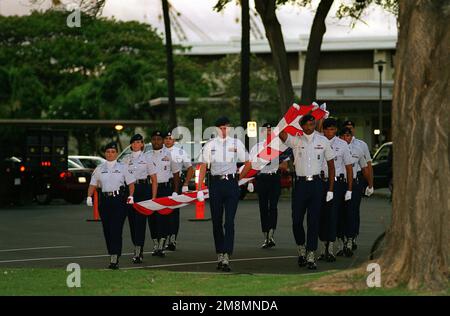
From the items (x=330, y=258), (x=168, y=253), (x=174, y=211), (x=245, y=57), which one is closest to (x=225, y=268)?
(x=330, y=258)

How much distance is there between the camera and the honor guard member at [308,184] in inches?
623

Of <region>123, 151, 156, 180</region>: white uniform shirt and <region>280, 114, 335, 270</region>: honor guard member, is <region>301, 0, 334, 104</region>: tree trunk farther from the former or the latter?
<region>280, 114, 335, 270</region>: honor guard member

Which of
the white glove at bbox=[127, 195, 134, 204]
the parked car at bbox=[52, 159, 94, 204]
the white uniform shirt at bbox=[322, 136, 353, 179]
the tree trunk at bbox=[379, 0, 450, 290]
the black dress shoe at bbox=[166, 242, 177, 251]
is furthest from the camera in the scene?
the parked car at bbox=[52, 159, 94, 204]

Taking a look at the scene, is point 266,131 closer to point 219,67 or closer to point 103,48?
point 219,67

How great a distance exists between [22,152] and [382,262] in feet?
81.3

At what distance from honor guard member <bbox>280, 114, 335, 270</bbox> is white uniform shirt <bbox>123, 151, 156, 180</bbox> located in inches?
108

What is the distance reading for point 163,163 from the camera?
18.5 meters

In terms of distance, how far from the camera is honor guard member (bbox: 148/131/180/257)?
18.1 m

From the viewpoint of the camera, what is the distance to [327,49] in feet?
308

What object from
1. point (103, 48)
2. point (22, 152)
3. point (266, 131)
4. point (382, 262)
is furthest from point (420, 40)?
point (103, 48)

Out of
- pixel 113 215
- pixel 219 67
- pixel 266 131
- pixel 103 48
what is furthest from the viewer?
pixel 103 48

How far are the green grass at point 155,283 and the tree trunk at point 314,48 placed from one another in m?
23.2

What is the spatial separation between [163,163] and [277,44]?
1927 cm

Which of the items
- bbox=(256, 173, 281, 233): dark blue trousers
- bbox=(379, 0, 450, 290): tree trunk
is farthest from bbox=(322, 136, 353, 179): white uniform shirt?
bbox=(379, 0, 450, 290): tree trunk
